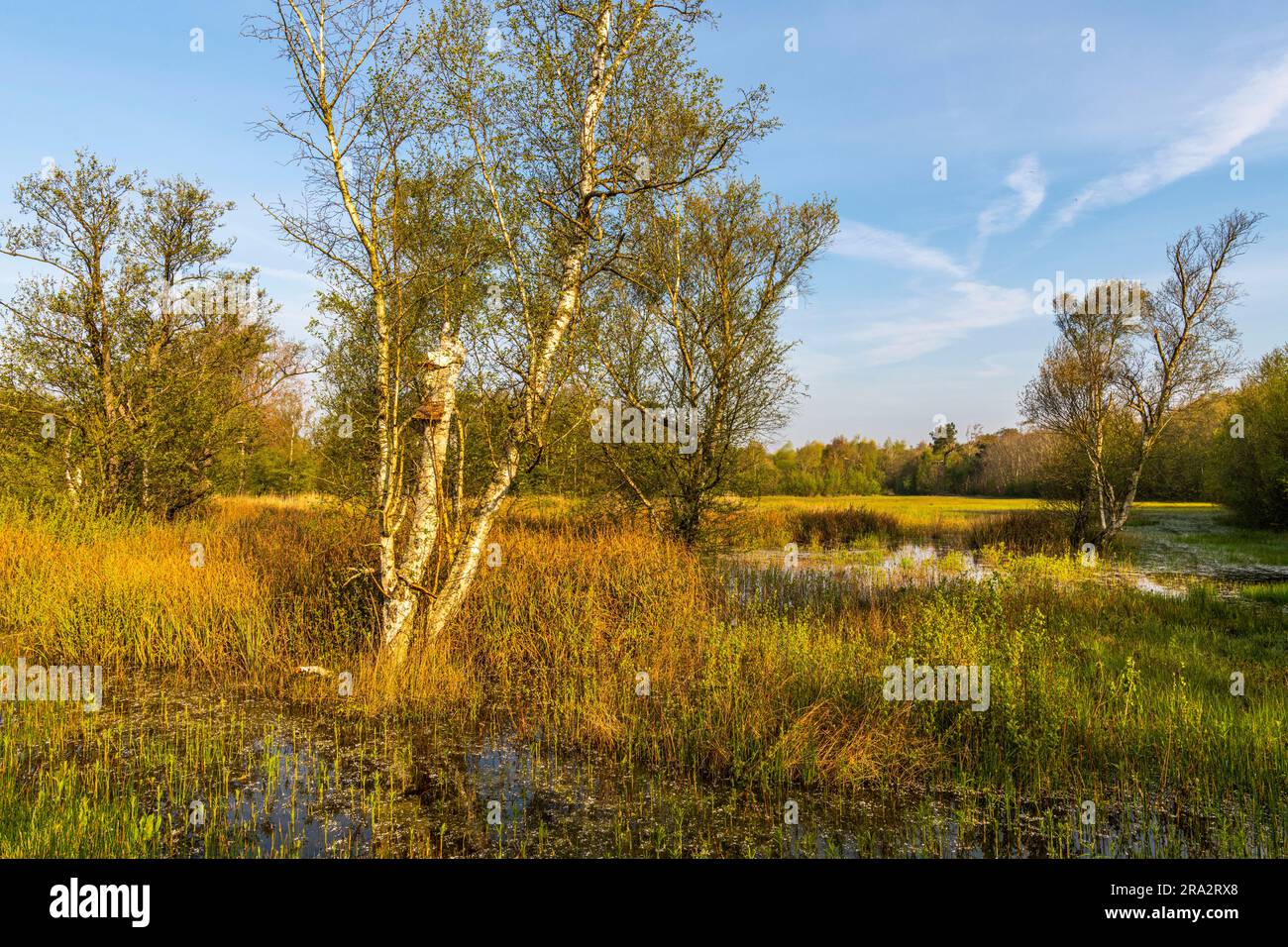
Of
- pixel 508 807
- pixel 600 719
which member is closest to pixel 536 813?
pixel 508 807

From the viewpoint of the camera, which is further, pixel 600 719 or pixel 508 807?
pixel 600 719

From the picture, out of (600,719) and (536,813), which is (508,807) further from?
(600,719)

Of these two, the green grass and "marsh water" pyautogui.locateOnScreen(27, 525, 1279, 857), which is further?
the green grass

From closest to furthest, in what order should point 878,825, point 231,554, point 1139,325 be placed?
1. point 878,825
2. point 231,554
3. point 1139,325

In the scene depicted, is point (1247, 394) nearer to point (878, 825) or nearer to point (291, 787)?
point (878, 825)

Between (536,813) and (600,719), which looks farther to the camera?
(600,719)

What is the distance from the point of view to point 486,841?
402 cm

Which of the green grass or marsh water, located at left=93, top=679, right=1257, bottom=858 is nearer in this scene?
marsh water, located at left=93, top=679, right=1257, bottom=858

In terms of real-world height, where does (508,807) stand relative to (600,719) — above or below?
below

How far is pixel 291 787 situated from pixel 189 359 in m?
16.6

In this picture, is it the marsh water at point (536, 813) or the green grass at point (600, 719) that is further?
the green grass at point (600, 719)

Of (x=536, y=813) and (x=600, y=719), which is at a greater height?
(x=600, y=719)
